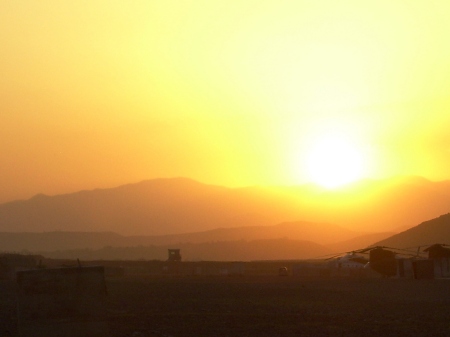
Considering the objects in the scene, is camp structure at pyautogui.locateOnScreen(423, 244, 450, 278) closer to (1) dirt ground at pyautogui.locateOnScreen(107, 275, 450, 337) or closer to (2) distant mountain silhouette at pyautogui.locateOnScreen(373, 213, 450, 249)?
(1) dirt ground at pyautogui.locateOnScreen(107, 275, 450, 337)

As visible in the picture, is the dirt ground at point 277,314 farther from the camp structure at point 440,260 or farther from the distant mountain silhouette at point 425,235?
the distant mountain silhouette at point 425,235

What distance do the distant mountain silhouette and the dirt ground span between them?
117117 mm

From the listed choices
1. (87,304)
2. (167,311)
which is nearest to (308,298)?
(167,311)

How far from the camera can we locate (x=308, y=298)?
38562 millimetres

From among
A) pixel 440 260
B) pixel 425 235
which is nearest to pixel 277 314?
pixel 440 260

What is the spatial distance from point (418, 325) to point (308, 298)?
13.8 m

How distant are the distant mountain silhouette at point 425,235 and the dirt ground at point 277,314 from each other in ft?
384

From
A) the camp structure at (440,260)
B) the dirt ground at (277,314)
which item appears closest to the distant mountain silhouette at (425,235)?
the camp structure at (440,260)

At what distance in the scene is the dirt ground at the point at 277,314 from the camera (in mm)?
23250

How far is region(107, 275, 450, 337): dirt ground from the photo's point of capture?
76.3 ft

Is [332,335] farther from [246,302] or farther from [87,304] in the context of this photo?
[246,302]

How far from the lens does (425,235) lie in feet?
534

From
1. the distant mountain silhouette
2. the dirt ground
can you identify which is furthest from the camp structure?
the distant mountain silhouette

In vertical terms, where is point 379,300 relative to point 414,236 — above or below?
below
